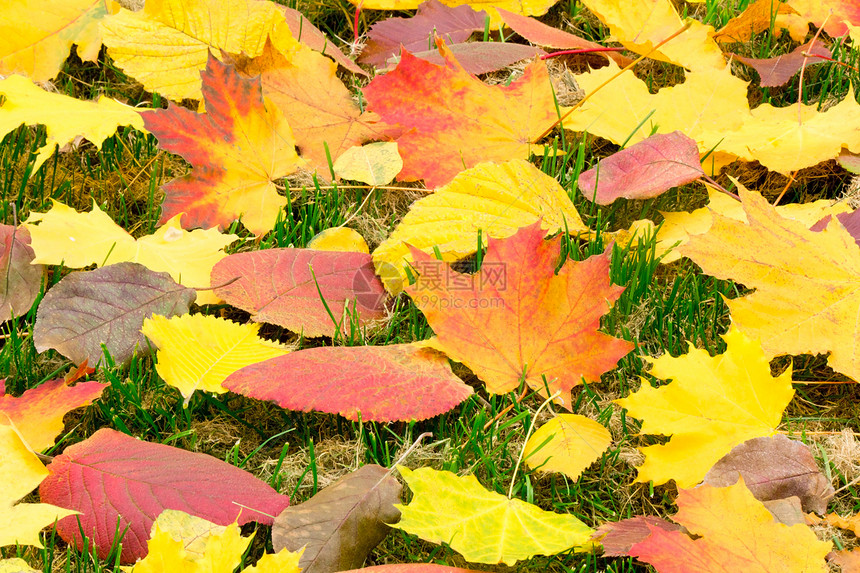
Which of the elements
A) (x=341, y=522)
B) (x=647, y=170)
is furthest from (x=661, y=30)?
(x=341, y=522)

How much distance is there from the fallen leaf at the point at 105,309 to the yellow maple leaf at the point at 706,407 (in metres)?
0.75

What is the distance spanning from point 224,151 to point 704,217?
89cm

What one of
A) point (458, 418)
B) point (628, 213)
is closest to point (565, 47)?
point (628, 213)

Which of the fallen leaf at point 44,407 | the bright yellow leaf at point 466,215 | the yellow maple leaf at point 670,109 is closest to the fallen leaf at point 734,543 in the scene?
the bright yellow leaf at point 466,215

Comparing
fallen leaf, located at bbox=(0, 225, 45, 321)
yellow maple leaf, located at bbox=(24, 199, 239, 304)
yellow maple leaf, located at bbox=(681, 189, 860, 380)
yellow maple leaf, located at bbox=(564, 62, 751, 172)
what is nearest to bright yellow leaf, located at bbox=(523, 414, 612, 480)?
yellow maple leaf, located at bbox=(681, 189, 860, 380)

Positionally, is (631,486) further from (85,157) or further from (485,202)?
(85,157)

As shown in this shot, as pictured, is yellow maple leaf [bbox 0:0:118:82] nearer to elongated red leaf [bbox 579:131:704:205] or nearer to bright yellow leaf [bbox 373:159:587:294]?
bright yellow leaf [bbox 373:159:587:294]

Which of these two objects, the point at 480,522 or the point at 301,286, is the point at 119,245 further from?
the point at 480,522

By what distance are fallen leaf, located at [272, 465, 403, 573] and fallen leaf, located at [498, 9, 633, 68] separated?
109 cm

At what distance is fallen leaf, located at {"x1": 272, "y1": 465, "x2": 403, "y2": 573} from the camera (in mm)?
1021

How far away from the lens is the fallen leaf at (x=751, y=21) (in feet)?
6.12

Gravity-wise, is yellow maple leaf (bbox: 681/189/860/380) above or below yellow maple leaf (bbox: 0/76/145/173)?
below

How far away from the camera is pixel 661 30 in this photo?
1.90 meters

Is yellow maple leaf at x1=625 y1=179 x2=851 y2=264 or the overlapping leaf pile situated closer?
the overlapping leaf pile
